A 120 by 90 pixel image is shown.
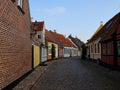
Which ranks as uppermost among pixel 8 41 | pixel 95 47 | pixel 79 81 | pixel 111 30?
pixel 111 30

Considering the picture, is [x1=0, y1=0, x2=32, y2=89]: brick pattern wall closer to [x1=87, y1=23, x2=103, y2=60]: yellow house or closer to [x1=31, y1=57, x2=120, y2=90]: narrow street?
[x1=31, y1=57, x2=120, y2=90]: narrow street

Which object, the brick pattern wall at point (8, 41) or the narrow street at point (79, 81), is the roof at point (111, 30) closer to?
the narrow street at point (79, 81)

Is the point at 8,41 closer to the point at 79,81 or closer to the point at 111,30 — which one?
the point at 79,81

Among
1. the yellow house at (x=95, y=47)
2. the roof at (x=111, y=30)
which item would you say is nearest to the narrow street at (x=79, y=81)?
the roof at (x=111, y=30)

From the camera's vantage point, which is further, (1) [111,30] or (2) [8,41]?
(1) [111,30]

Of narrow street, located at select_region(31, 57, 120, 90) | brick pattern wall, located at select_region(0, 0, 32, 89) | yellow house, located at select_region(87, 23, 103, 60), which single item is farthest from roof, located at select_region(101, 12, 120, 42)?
brick pattern wall, located at select_region(0, 0, 32, 89)

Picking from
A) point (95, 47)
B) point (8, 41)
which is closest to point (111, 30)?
point (95, 47)

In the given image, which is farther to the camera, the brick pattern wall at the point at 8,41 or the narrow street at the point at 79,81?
the narrow street at the point at 79,81

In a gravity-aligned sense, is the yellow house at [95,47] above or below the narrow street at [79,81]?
above

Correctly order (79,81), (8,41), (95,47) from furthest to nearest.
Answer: (95,47), (79,81), (8,41)

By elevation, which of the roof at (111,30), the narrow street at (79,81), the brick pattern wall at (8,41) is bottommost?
the narrow street at (79,81)

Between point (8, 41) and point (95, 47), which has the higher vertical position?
point (95, 47)

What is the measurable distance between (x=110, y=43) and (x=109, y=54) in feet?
4.01

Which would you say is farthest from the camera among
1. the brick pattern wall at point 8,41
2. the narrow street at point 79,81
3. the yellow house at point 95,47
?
the yellow house at point 95,47
